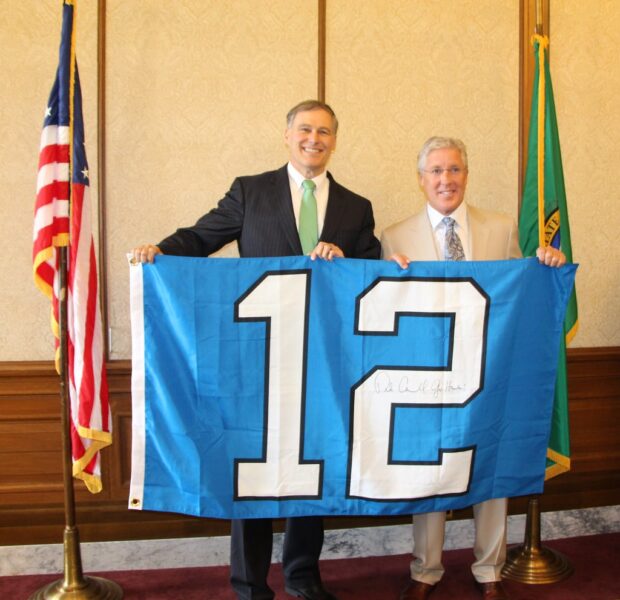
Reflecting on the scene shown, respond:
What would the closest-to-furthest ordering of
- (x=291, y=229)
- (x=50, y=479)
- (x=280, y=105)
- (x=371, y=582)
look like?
(x=291, y=229)
(x=371, y=582)
(x=50, y=479)
(x=280, y=105)

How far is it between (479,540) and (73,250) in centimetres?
179

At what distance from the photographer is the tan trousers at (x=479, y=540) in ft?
7.35

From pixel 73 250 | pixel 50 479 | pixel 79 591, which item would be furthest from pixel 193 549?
pixel 73 250

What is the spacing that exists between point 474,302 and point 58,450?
1.80 meters

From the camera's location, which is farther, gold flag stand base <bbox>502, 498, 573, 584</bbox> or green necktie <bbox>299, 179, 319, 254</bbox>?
gold flag stand base <bbox>502, 498, 573, 584</bbox>

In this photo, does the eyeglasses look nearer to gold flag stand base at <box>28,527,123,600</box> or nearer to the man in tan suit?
the man in tan suit

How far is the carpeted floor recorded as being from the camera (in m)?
2.38

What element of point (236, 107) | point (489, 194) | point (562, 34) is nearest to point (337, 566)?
point (489, 194)

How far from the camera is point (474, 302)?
207 cm

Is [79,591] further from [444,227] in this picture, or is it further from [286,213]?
[444,227]

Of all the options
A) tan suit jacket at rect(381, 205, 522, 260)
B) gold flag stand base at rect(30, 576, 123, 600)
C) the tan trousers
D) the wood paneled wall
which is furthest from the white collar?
gold flag stand base at rect(30, 576, 123, 600)

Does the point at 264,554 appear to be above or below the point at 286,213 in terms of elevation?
below

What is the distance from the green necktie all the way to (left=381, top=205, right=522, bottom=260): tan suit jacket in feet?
1.00

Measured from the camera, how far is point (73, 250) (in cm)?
221
